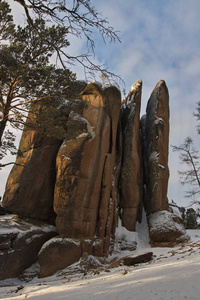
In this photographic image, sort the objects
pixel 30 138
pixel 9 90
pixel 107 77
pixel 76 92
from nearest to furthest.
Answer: pixel 107 77 → pixel 9 90 → pixel 76 92 → pixel 30 138

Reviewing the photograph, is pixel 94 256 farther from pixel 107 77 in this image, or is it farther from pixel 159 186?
pixel 107 77

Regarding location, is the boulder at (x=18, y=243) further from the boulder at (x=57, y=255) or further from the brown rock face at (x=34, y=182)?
the boulder at (x=57, y=255)

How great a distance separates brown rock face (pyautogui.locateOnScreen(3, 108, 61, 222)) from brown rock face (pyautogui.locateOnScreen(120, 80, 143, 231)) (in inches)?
199

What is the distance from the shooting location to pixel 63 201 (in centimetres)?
1199

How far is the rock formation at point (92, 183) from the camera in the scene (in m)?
11.5

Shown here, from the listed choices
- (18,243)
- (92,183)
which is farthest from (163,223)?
(18,243)

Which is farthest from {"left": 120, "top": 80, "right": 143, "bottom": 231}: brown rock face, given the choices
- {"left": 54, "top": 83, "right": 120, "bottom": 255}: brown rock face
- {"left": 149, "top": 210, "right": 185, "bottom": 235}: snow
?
{"left": 54, "top": 83, "right": 120, "bottom": 255}: brown rock face

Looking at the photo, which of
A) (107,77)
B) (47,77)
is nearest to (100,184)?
(47,77)

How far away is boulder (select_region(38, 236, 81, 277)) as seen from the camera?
10188 millimetres

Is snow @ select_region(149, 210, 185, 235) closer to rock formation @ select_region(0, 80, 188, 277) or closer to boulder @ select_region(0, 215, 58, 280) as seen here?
rock formation @ select_region(0, 80, 188, 277)

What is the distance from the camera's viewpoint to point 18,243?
11.1 m

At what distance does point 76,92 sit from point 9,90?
8.29 feet

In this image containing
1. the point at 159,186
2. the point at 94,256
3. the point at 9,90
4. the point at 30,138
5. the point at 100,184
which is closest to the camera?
the point at 9,90

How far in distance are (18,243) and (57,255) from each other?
85.5 inches
